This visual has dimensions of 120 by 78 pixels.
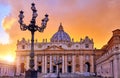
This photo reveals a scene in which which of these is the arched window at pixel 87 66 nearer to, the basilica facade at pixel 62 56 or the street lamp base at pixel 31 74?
the basilica facade at pixel 62 56

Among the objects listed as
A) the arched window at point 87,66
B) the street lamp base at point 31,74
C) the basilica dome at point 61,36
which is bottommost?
the street lamp base at point 31,74

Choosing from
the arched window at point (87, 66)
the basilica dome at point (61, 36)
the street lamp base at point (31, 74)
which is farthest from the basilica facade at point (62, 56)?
the street lamp base at point (31, 74)

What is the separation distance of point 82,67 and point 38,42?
16.0m

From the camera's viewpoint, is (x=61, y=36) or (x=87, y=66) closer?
(x=87, y=66)

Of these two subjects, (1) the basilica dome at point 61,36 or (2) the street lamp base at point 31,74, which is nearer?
(2) the street lamp base at point 31,74

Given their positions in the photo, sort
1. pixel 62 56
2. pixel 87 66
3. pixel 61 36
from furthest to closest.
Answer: pixel 61 36
pixel 87 66
pixel 62 56

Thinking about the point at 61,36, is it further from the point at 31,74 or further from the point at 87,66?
the point at 31,74

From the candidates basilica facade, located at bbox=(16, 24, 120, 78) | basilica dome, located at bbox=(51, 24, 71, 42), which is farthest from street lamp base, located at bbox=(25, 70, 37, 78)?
basilica dome, located at bbox=(51, 24, 71, 42)

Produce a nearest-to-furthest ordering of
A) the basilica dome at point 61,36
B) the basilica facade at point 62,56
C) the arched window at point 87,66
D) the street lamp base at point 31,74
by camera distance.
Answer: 1. the street lamp base at point 31,74
2. the basilica facade at point 62,56
3. the arched window at point 87,66
4. the basilica dome at point 61,36

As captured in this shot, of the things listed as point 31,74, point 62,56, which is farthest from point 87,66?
point 31,74

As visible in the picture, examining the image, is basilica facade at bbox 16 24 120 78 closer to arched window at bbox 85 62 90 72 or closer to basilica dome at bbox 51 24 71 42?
arched window at bbox 85 62 90 72

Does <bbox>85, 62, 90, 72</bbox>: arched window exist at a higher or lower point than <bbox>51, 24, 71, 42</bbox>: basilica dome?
lower

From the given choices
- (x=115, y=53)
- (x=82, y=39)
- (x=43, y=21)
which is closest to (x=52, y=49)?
(x=82, y=39)

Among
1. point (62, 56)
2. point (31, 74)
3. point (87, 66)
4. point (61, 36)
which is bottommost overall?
point (31, 74)
